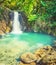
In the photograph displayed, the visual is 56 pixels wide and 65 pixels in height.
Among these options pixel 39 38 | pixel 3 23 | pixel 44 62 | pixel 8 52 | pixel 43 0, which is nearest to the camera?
pixel 44 62

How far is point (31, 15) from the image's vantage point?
22.7 m

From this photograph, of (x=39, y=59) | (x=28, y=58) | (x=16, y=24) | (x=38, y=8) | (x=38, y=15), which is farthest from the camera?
(x=16, y=24)

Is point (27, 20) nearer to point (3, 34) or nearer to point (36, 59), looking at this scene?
point (3, 34)

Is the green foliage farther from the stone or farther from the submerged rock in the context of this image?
the stone

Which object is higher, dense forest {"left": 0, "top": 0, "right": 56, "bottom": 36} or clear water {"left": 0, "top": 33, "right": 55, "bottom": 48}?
dense forest {"left": 0, "top": 0, "right": 56, "bottom": 36}

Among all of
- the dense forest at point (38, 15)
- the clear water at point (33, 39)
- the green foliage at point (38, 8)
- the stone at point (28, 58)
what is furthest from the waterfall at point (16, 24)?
the stone at point (28, 58)

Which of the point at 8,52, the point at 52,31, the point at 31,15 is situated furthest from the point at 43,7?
the point at 8,52

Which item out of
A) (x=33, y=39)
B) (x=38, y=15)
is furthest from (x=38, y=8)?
(x=33, y=39)

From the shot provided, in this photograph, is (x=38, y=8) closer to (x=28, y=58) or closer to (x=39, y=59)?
(x=28, y=58)

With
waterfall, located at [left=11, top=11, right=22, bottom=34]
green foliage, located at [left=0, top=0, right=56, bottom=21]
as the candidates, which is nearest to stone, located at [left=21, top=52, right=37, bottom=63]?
green foliage, located at [left=0, top=0, right=56, bottom=21]

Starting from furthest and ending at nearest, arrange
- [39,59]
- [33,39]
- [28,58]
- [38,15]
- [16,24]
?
[16,24] → [38,15] → [33,39] → [28,58] → [39,59]

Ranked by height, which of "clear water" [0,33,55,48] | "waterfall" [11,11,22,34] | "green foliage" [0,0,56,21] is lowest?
"clear water" [0,33,55,48]

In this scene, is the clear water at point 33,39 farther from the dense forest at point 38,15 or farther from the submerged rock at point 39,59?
the submerged rock at point 39,59

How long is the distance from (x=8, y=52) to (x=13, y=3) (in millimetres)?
12141
